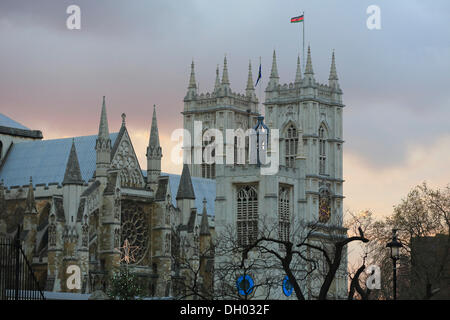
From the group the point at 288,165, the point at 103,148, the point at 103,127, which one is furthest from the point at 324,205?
the point at 103,127

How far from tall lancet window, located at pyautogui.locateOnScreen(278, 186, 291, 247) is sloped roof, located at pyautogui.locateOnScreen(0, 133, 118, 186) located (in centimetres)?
1356

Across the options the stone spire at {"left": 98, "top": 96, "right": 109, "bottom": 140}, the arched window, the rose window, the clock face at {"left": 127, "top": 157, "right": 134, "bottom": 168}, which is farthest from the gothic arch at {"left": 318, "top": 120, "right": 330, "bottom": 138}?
the stone spire at {"left": 98, "top": 96, "right": 109, "bottom": 140}

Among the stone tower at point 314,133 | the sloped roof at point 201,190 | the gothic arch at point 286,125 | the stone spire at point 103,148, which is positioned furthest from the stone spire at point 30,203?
the gothic arch at point 286,125

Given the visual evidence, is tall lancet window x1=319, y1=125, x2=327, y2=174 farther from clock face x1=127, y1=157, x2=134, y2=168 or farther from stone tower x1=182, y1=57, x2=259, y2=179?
clock face x1=127, y1=157, x2=134, y2=168

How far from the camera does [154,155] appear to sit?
83312 millimetres

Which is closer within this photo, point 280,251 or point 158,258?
point 280,251

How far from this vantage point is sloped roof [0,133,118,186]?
272 feet

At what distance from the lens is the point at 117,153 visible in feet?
268

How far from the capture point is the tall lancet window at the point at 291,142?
10744cm

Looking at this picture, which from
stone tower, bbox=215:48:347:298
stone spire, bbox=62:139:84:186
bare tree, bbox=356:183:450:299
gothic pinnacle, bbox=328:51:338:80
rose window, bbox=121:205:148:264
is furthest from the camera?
gothic pinnacle, bbox=328:51:338:80
